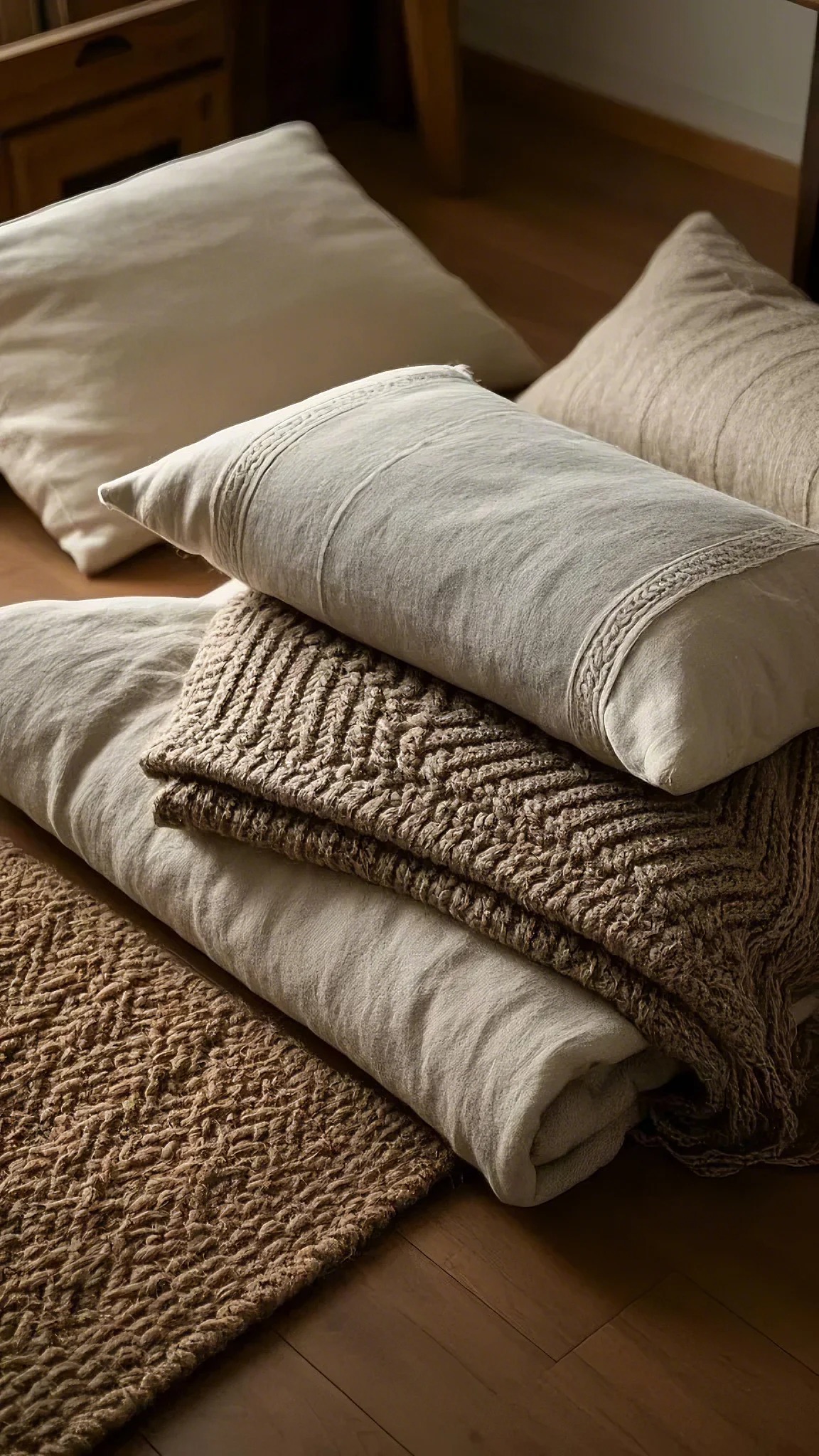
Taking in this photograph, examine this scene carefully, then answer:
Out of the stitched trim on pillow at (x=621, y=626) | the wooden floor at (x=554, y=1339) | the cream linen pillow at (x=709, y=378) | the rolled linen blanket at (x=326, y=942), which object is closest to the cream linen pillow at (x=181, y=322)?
the cream linen pillow at (x=709, y=378)

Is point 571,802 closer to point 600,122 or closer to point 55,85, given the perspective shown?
point 55,85

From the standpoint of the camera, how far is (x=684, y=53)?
7.47 feet

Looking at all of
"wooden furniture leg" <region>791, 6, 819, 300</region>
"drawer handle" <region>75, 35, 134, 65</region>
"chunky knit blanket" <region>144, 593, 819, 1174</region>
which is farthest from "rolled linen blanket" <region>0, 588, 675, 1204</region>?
"drawer handle" <region>75, 35, 134, 65</region>

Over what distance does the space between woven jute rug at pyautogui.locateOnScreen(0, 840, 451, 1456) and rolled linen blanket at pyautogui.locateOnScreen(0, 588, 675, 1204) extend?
0.03 meters

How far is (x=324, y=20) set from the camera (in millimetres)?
2359

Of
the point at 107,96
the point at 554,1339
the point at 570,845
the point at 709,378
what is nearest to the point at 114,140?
the point at 107,96

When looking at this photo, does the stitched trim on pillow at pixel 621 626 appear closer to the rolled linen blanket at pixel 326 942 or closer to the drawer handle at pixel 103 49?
the rolled linen blanket at pixel 326 942

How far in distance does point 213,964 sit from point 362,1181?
22cm

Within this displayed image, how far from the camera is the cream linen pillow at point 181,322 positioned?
1.47 metres

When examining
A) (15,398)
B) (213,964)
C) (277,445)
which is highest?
(277,445)

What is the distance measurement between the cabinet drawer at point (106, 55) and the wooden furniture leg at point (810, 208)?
0.75m

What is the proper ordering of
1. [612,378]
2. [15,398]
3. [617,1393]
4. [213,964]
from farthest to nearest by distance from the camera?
[15,398] → [612,378] → [213,964] → [617,1393]

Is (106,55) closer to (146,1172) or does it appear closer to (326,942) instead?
(326,942)

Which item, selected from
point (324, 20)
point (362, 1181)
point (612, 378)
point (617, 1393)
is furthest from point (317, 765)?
point (324, 20)
